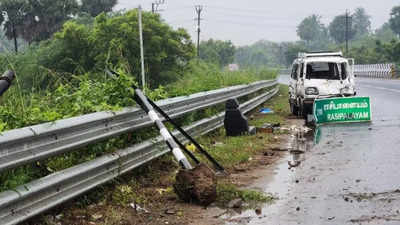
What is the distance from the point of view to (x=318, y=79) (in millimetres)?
17406

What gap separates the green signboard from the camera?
14812 millimetres

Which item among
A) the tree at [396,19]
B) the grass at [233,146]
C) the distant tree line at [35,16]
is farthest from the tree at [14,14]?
the tree at [396,19]

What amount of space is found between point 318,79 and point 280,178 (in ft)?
33.6

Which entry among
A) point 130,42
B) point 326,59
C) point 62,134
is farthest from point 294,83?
point 130,42

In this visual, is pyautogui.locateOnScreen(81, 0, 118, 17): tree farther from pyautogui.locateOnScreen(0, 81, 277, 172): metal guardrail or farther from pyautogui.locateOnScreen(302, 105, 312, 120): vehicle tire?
pyautogui.locateOnScreen(0, 81, 277, 172): metal guardrail

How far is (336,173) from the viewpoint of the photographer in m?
7.74

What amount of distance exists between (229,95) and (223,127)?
52.3 inches

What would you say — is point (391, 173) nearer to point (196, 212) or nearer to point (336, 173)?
point (336, 173)

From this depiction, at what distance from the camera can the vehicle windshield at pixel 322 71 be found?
58.6ft

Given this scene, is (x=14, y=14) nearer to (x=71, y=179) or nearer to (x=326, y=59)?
(x=326, y=59)

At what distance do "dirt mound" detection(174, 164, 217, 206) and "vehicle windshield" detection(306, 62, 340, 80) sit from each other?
1215 centimetres

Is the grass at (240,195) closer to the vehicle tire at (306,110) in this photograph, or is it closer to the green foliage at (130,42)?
the vehicle tire at (306,110)

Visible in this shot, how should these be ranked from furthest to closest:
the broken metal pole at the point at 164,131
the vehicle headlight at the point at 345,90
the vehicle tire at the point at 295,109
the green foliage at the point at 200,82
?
the vehicle tire at the point at 295,109, the vehicle headlight at the point at 345,90, the green foliage at the point at 200,82, the broken metal pole at the point at 164,131

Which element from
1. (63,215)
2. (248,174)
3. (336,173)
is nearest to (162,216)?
(63,215)
